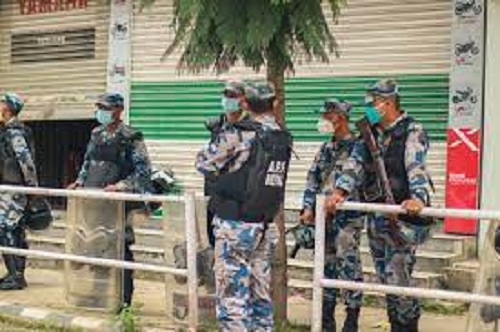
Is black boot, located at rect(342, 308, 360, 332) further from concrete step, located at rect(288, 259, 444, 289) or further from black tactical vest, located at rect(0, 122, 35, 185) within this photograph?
black tactical vest, located at rect(0, 122, 35, 185)

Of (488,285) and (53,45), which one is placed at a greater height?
(53,45)

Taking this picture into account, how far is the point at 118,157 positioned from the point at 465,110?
3.86 meters

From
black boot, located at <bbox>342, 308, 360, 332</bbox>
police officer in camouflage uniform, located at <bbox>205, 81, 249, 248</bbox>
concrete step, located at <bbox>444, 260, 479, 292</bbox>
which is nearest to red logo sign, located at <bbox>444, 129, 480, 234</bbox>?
concrete step, located at <bbox>444, 260, 479, 292</bbox>

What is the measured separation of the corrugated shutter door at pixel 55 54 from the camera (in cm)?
1345

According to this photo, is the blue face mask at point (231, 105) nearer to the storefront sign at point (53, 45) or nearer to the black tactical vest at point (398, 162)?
the black tactical vest at point (398, 162)

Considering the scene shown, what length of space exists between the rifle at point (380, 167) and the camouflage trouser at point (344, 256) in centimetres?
50

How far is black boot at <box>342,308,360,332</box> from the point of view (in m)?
6.87

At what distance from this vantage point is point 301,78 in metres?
11.2

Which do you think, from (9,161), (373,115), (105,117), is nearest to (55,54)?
(9,161)

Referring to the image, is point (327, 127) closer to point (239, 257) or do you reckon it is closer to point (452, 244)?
point (239, 257)

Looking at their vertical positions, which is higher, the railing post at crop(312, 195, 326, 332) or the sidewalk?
the railing post at crop(312, 195, 326, 332)

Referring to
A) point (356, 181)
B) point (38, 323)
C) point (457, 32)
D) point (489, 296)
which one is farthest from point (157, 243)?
point (489, 296)

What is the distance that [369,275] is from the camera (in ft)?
28.7

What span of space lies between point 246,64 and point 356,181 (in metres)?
1.20
